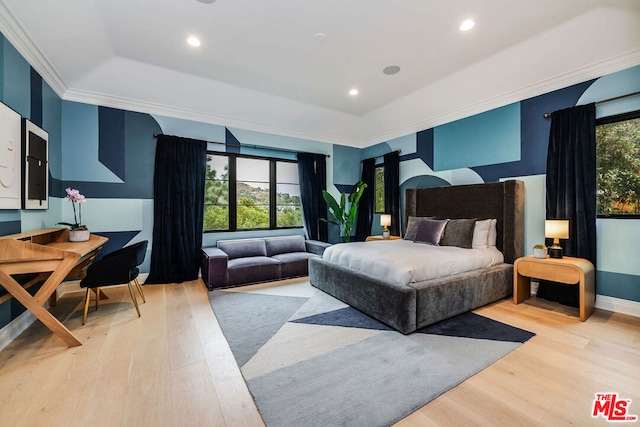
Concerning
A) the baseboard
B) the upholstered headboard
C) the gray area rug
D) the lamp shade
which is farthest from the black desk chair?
the baseboard

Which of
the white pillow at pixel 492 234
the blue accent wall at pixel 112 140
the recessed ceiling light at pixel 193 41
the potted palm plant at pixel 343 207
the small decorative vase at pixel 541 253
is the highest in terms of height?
the recessed ceiling light at pixel 193 41

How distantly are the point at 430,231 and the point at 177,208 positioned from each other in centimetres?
399

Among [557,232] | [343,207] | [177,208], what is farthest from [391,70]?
[177,208]

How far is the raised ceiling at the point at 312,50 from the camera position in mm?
2627

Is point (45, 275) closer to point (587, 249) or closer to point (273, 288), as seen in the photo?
point (273, 288)

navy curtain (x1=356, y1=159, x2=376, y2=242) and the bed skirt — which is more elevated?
navy curtain (x1=356, y1=159, x2=376, y2=242)

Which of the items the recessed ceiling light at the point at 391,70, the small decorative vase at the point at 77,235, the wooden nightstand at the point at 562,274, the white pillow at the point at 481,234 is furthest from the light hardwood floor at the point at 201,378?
the recessed ceiling light at the point at 391,70

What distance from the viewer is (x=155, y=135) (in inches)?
167

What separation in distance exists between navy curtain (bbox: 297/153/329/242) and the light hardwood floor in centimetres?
309

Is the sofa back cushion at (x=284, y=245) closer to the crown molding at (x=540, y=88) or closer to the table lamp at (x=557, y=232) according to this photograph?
the crown molding at (x=540, y=88)

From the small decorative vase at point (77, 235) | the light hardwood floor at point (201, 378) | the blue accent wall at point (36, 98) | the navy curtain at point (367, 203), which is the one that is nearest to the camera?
the light hardwood floor at point (201, 378)

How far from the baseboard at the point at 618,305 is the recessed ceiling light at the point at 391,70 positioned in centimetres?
376

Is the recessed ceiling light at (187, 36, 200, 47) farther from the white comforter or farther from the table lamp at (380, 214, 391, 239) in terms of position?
the table lamp at (380, 214, 391, 239)

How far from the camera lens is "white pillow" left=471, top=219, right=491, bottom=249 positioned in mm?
3747
